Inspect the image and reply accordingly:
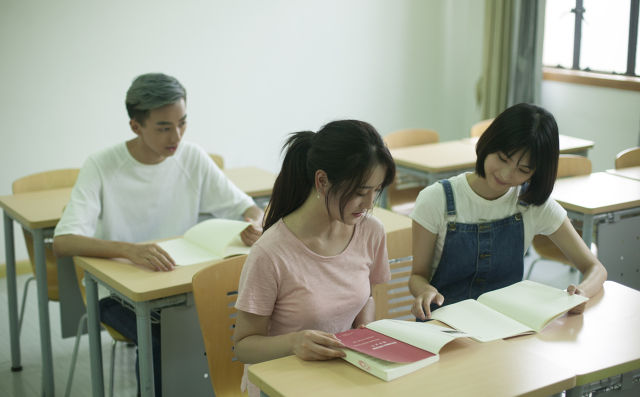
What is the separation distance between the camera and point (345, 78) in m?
5.60

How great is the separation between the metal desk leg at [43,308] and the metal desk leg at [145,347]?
2.89 feet

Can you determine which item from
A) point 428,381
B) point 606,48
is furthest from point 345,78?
point 428,381

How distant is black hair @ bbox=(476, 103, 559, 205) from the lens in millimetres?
1963

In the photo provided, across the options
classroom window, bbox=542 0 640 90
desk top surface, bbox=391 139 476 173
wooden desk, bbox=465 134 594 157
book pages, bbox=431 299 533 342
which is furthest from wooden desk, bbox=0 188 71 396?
classroom window, bbox=542 0 640 90

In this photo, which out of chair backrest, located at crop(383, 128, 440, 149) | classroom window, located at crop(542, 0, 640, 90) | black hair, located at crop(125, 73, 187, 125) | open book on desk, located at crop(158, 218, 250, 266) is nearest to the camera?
open book on desk, located at crop(158, 218, 250, 266)

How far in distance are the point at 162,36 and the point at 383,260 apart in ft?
10.9

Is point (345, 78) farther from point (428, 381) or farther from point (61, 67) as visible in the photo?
point (428, 381)

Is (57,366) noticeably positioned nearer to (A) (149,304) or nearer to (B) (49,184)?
(B) (49,184)

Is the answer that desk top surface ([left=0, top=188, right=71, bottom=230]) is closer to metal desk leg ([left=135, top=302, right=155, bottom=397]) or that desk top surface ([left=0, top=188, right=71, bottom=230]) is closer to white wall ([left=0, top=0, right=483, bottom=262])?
metal desk leg ([left=135, top=302, right=155, bottom=397])

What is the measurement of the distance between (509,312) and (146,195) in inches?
58.8

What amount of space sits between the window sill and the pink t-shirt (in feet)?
11.6

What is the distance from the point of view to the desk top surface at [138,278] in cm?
211

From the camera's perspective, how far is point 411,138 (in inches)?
174

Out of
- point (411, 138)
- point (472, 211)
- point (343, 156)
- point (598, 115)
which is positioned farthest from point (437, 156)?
point (343, 156)
